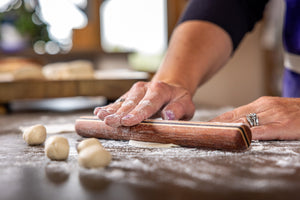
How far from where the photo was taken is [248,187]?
17.0 inches

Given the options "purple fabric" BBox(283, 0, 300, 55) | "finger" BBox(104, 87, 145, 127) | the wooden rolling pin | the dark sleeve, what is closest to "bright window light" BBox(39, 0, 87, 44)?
the dark sleeve

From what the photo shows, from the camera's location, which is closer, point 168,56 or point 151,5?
point 168,56

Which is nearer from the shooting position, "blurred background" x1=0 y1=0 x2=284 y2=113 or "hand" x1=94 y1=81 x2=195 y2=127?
"hand" x1=94 y1=81 x2=195 y2=127

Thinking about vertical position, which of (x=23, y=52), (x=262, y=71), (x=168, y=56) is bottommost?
(x=262, y=71)

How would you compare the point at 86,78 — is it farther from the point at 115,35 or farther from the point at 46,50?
the point at 115,35

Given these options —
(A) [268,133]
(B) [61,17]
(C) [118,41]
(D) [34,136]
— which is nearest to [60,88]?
(D) [34,136]

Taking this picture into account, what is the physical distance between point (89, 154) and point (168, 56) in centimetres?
62

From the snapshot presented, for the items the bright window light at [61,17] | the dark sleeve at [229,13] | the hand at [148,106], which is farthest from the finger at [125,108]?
the bright window light at [61,17]

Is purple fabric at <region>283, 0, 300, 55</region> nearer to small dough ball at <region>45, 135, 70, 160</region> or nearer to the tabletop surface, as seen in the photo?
the tabletop surface

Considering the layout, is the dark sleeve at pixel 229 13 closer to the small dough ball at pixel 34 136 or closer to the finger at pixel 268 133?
the finger at pixel 268 133

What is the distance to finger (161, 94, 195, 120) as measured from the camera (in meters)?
0.85

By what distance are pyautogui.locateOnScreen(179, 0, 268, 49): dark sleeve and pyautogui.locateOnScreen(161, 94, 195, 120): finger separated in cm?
33

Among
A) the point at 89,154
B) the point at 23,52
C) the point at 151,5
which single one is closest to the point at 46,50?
the point at 23,52

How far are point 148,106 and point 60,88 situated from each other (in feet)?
2.66
